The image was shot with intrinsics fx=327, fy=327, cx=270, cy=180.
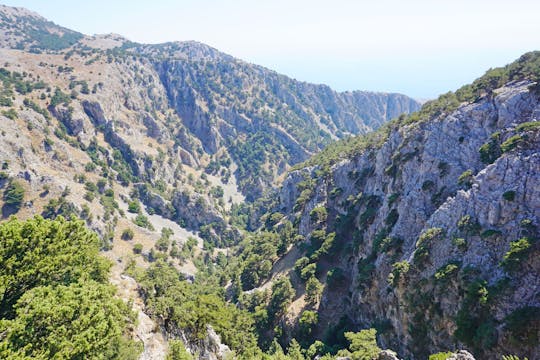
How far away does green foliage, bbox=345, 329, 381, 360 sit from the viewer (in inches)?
1670

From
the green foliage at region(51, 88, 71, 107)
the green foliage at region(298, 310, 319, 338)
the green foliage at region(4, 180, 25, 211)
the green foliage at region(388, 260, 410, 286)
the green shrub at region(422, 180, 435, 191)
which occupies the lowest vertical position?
the green foliage at region(298, 310, 319, 338)

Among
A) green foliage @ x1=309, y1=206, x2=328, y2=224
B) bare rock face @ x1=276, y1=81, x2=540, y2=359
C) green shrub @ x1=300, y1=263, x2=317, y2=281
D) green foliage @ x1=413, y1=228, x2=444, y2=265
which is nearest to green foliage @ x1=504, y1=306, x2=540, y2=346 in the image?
bare rock face @ x1=276, y1=81, x2=540, y2=359

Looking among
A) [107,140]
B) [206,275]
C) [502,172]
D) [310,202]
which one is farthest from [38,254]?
[107,140]

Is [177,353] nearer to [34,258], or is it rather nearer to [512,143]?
[34,258]

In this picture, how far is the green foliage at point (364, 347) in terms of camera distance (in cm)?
4242

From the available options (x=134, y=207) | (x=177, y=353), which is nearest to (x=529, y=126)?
(x=177, y=353)

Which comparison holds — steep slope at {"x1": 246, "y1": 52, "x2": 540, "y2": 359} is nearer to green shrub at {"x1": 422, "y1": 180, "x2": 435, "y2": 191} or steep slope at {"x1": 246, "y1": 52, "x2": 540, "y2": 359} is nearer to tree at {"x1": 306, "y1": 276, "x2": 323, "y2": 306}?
green shrub at {"x1": 422, "y1": 180, "x2": 435, "y2": 191}

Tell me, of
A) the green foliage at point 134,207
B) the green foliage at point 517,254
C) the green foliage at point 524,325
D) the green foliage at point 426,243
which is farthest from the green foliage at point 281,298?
the green foliage at point 134,207

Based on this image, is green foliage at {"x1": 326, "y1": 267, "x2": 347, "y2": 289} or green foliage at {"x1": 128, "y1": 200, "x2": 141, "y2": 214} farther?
green foliage at {"x1": 128, "y1": 200, "x2": 141, "y2": 214}

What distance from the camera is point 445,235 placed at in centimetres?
5209

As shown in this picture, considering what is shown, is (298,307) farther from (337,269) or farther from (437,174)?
(437,174)

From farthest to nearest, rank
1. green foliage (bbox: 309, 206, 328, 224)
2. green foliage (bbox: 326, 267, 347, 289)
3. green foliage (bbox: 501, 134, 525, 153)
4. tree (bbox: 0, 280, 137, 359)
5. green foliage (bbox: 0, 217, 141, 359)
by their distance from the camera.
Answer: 1. green foliage (bbox: 309, 206, 328, 224)
2. green foliage (bbox: 326, 267, 347, 289)
3. green foliage (bbox: 501, 134, 525, 153)
4. green foliage (bbox: 0, 217, 141, 359)
5. tree (bbox: 0, 280, 137, 359)

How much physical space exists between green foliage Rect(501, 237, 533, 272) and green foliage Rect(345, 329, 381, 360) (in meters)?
19.6

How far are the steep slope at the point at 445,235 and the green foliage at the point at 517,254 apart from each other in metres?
0.12
